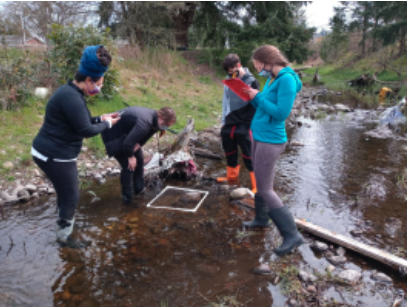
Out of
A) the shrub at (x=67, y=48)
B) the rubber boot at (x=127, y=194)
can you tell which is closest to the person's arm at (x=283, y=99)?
the rubber boot at (x=127, y=194)

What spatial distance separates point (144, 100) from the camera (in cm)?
895

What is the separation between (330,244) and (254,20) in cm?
1744

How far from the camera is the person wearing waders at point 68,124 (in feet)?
8.45

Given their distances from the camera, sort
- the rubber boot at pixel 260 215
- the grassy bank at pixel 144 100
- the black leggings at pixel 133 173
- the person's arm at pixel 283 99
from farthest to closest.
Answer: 1. the grassy bank at pixel 144 100
2. the black leggings at pixel 133 173
3. the rubber boot at pixel 260 215
4. the person's arm at pixel 283 99

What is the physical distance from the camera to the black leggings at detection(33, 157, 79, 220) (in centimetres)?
271

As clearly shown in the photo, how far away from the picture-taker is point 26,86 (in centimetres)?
640

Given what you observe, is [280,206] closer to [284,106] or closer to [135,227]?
[284,106]

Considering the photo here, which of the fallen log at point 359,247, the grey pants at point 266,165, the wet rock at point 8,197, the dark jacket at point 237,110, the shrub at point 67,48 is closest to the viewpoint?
the fallen log at point 359,247

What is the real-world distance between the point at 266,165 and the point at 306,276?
3.42ft

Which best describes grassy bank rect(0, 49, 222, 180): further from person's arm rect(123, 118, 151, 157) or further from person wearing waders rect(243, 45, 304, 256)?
person wearing waders rect(243, 45, 304, 256)

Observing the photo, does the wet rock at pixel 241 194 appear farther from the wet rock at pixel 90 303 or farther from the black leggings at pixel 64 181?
the wet rock at pixel 90 303

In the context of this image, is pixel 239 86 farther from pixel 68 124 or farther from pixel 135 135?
pixel 68 124

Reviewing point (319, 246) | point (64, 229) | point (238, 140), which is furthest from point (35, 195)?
point (319, 246)

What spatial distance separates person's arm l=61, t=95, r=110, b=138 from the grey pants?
1517mm
